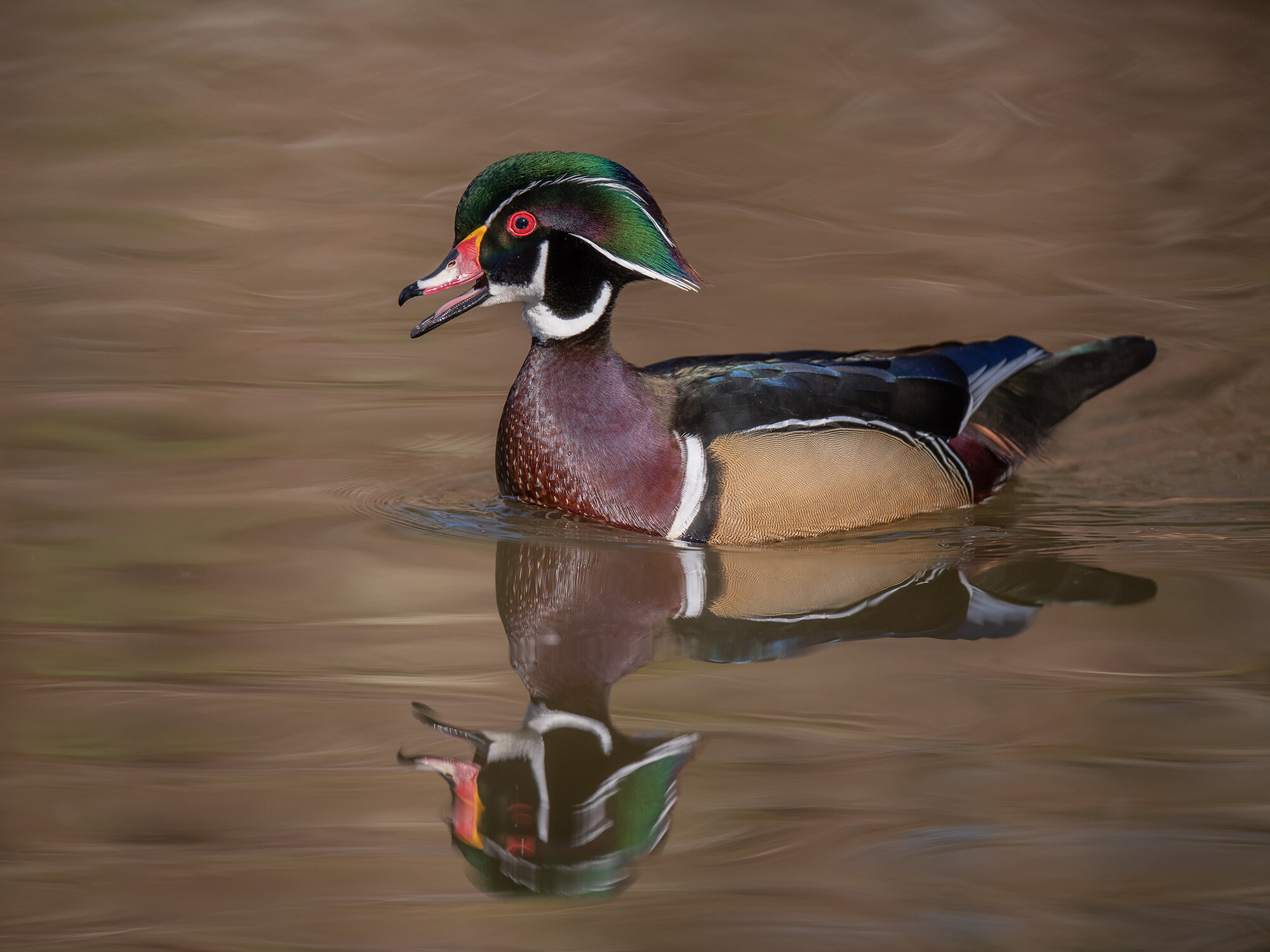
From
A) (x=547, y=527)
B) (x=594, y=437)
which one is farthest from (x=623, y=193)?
(x=547, y=527)

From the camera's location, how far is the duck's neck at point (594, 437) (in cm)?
504

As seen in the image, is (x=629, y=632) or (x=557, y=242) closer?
(x=629, y=632)

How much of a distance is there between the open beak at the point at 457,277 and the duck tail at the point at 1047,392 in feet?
6.87

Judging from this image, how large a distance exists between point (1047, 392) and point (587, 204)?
2.16 m

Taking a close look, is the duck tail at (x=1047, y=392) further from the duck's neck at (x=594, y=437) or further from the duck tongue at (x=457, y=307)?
the duck tongue at (x=457, y=307)

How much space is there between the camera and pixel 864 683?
3969 mm

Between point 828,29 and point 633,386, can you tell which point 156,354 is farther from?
point 828,29

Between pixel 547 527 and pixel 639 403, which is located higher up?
pixel 639 403

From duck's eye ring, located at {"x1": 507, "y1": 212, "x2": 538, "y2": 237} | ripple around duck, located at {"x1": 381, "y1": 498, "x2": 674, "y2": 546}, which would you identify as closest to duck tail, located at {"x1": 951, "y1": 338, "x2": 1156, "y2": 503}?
ripple around duck, located at {"x1": 381, "y1": 498, "x2": 674, "y2": 546}

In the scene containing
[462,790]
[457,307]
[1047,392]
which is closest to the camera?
[462,790]

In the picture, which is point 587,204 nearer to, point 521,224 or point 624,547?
point 521,224

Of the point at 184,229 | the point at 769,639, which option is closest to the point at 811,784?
the point at 769,639

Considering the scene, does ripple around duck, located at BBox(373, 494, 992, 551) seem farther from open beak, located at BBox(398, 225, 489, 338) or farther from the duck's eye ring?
the duck's eye ring

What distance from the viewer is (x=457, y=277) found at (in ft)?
16.8
